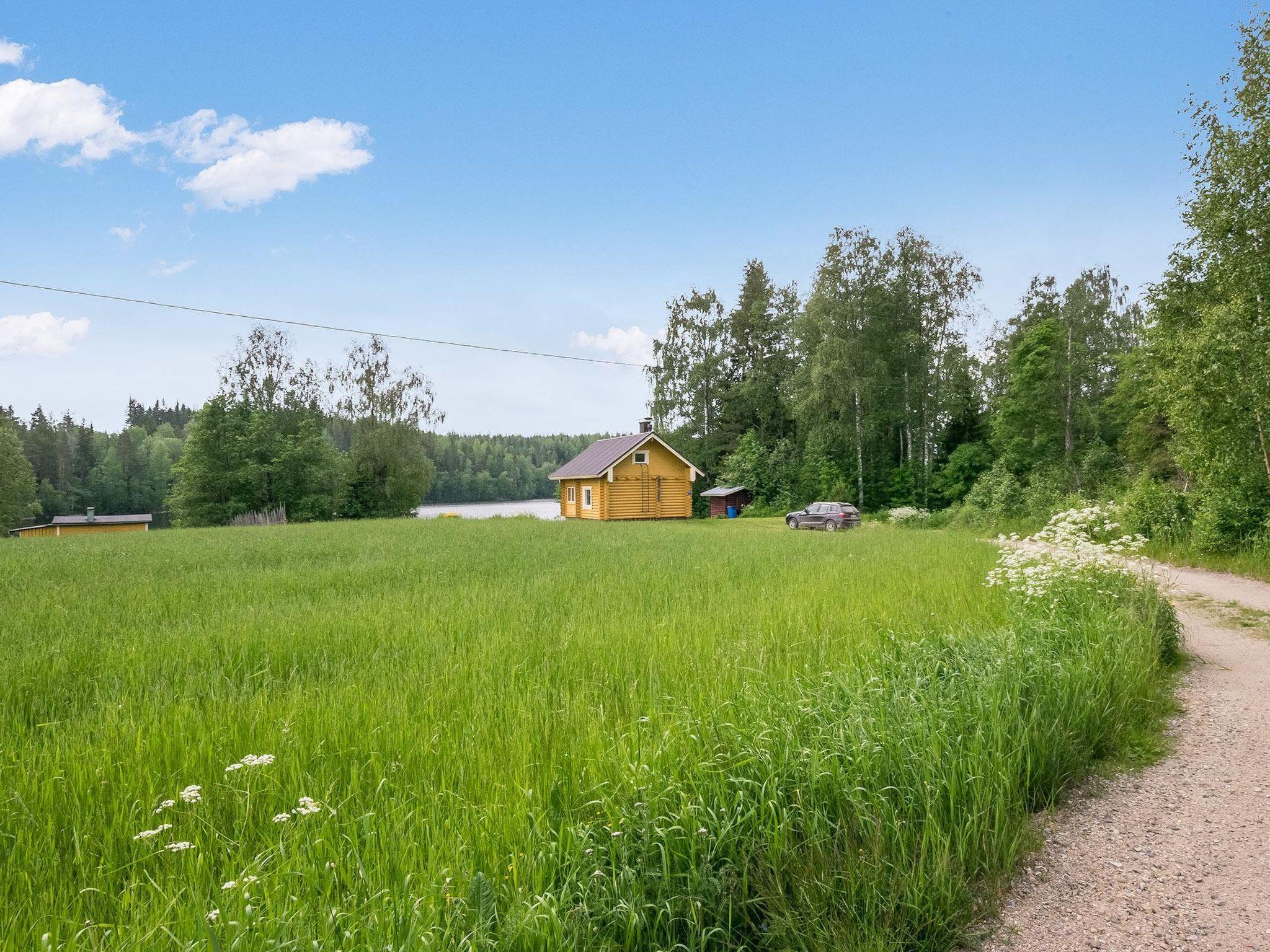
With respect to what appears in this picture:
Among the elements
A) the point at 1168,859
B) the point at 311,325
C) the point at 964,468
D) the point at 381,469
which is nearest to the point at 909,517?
the point at 964,468

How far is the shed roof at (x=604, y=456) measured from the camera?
3609 cm

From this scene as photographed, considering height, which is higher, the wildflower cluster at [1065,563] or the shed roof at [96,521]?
the wildflower cluster at [1065,563]

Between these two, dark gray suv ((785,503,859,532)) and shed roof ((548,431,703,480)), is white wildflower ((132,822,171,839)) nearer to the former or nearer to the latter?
dark gray suv ((785,503,859,532))

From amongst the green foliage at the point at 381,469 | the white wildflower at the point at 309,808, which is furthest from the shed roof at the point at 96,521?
the white wildflower at the point at 309,808

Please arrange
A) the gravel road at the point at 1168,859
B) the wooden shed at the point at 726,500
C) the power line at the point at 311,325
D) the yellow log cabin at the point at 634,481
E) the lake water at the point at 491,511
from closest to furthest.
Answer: the gravel road at the point at 1168,859
the power line at the point at 311,325
the yellow log cabin at the point at 634,481
the lake water at the point at 491,511
the wooden shed at the point at 726,500

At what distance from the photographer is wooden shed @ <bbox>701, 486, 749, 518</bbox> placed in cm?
4241

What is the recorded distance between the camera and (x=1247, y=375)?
11625 millimetres

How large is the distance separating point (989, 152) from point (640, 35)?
35.2ft

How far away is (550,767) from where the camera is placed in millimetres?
3207

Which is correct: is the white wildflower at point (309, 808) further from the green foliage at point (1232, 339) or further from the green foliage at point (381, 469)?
the green foliage at point (381, 469)

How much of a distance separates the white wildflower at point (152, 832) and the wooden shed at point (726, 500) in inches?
1577

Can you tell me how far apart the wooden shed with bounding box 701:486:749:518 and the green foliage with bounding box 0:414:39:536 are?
162 ft

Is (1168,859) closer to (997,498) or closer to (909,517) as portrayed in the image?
(997,498)

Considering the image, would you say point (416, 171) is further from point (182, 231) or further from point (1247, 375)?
point (1247, 375)
